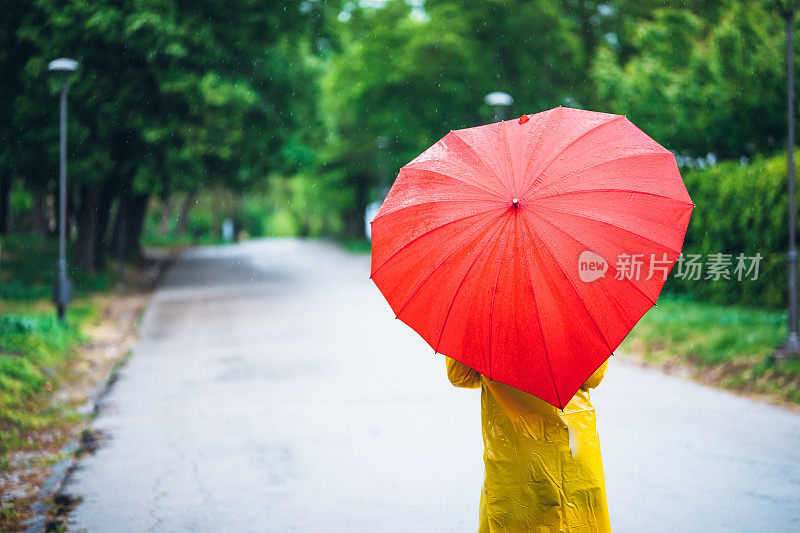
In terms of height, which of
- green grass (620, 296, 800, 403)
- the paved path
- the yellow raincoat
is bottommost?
the paved path

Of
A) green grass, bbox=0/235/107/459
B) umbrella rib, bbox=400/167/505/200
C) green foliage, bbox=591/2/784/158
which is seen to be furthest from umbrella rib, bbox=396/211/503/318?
green foliage, bbox=591/2/784/158

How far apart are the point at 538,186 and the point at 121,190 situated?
2441cm

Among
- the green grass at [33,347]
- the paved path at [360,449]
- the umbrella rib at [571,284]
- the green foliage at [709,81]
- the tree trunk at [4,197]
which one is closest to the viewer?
the umbrella rib at [571,284]

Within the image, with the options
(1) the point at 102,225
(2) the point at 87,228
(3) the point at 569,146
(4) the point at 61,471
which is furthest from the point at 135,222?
(3) the point at 569,146

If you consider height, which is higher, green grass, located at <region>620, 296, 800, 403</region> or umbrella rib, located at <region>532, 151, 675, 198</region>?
umbrella rib, located at <region>532, 151, 675, 198</region>

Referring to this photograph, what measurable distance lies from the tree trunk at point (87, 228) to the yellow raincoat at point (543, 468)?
22.2 m

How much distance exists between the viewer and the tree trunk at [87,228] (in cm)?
2347

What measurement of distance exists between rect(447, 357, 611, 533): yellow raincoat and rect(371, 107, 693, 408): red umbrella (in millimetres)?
233

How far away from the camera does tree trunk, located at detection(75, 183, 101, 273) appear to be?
924 inches

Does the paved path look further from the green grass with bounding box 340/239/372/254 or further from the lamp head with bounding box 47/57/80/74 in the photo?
the green grass with bounding box 340/239/372/254

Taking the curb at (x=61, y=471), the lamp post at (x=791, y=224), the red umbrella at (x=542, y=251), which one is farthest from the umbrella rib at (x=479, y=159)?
the lamp post at (x=791, y=224)

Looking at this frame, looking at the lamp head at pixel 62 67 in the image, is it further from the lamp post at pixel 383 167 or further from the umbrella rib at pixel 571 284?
the lamp post at pixel 383 167

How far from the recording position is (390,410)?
27.8 feet

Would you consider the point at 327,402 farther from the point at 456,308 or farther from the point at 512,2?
the point at 512,2
